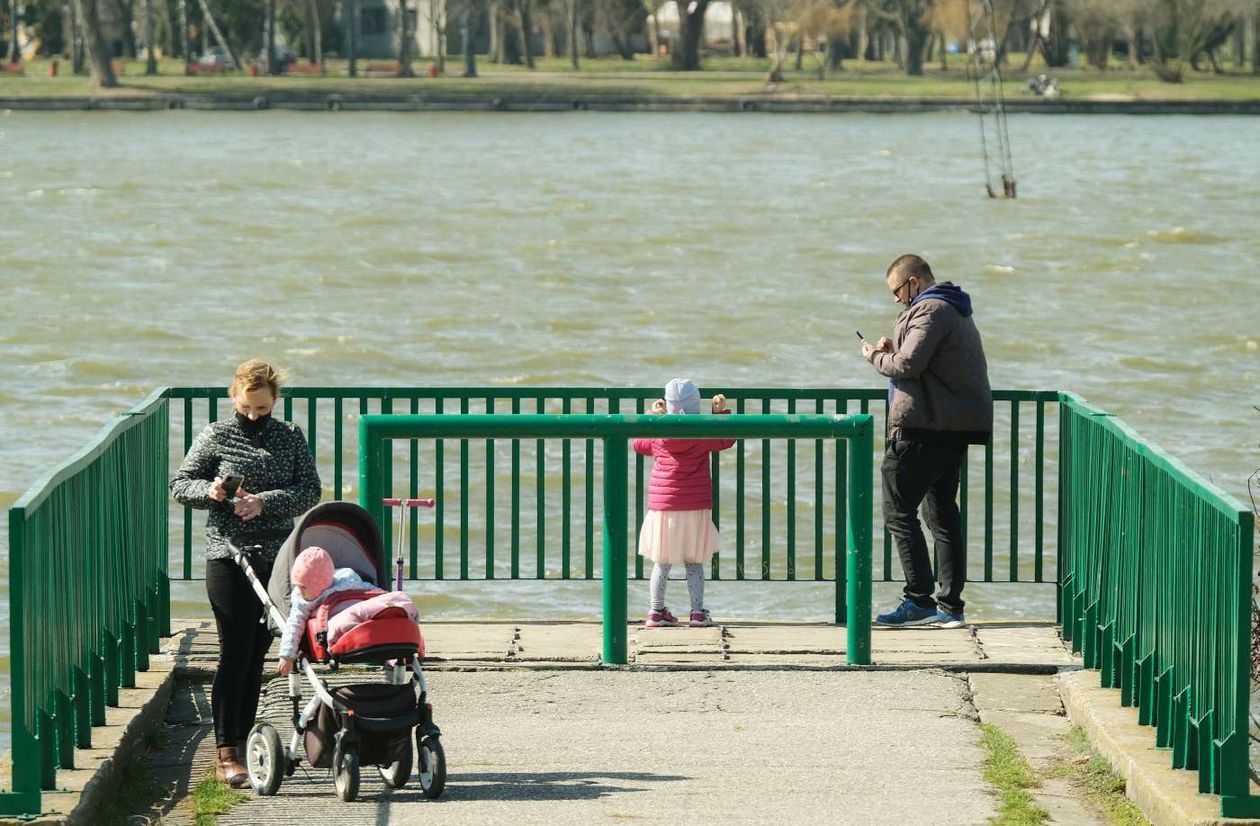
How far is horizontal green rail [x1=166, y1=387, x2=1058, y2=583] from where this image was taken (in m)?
9.81

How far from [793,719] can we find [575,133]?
251ft

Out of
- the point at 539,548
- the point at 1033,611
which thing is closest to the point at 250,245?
the point at 1033,611

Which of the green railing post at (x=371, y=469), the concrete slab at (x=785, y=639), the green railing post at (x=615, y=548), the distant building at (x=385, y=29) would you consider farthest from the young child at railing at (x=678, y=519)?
the distant building at (x=385, y=29)

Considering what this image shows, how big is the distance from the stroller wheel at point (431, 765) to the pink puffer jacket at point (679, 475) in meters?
3.05

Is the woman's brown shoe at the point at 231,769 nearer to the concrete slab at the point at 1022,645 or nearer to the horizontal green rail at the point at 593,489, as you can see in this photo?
the horizontal green rail at the point at 593,489

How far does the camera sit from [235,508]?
23.2 ft

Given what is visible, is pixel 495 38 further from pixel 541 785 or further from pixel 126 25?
pixel 541 785

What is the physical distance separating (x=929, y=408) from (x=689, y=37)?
112m

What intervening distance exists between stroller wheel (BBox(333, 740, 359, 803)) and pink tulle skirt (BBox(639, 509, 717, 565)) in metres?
3.23

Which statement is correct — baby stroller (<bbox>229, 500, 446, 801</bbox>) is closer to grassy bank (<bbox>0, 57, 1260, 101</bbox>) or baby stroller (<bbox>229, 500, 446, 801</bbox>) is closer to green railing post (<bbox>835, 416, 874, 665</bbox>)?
green railing post (<bbox>835, 416, 874, 665</bbox>)

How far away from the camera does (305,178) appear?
60156mm

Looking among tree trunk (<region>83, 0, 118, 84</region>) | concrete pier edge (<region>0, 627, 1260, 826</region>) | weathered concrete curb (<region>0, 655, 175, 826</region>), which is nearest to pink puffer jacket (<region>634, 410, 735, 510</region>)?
concrete pier edge (<region>0, 627, 1260, 826</region>)

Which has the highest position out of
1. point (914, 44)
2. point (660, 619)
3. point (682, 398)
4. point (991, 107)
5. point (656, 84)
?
point (914, 44)

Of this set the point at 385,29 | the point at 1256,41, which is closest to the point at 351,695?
the point at 1256,41
